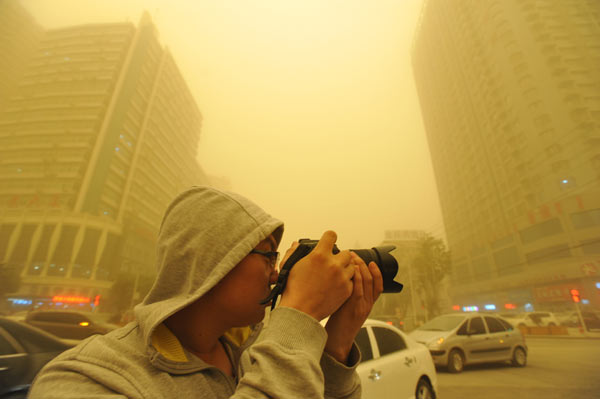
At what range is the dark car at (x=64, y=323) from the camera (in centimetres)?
329

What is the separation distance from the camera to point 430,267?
12.7m

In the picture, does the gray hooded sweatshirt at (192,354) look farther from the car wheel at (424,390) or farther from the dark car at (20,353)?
the car wheel at (424,390)

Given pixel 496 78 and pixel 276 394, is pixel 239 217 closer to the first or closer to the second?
pixel 276 394

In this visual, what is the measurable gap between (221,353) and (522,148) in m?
7.33

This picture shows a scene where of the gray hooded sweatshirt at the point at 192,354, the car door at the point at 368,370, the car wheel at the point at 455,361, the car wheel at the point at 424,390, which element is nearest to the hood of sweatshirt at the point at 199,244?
the gray hooded sweatshirt at the point at 192,354

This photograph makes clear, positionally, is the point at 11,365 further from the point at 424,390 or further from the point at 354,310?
the point at 424,390

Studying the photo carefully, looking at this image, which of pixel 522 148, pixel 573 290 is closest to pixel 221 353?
pixel 573 290

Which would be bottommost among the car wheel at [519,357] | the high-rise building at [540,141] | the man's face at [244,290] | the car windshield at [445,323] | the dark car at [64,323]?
the car wheel at [519,357]

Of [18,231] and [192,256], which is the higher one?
[18,231]

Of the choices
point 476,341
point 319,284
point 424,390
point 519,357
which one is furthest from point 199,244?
point 519,357

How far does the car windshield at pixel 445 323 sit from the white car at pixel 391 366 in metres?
2.18

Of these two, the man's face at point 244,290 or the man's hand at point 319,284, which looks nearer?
the man's hand at point 319,284

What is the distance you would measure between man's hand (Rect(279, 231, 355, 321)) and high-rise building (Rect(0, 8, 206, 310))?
531cm

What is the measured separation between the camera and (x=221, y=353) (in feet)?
2.15
